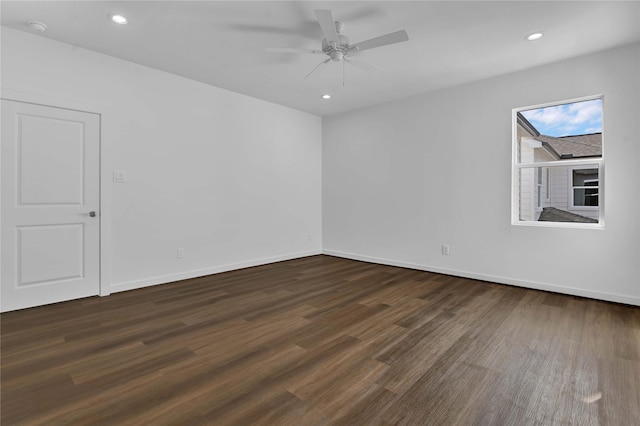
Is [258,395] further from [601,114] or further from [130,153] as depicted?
[601,114]

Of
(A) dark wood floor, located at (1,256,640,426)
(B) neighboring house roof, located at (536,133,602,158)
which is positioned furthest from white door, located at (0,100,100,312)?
(B) neighboring house roof, located at (536,133,602,158)

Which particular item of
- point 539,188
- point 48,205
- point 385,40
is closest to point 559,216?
point 539,188

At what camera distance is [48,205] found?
3.23 m

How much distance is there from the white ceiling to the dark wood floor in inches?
107

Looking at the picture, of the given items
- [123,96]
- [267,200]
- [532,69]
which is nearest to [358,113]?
[267,200]

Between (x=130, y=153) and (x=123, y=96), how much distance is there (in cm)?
67

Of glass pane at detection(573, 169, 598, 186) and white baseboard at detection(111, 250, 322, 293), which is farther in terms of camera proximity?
white baseboard at detection(111, 250, 322, 293)

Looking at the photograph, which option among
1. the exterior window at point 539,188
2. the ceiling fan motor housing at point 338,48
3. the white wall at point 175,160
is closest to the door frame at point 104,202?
the white wall at point 175,160

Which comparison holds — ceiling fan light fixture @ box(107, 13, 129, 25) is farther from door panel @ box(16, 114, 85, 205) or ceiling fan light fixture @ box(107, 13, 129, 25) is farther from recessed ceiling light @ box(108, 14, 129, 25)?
door panel @ box(16, 114, 85, 205)

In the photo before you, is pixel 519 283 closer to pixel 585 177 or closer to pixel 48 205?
pixel 585 177

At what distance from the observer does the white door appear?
3.01 m

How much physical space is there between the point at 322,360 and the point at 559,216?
3.50 m

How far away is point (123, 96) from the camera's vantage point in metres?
3.69

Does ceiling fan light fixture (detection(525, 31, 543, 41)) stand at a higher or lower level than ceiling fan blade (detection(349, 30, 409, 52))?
higher
